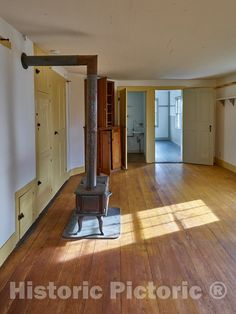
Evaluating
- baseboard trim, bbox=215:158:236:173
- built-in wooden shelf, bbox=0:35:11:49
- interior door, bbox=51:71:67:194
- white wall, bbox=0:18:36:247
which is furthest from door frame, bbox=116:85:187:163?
built-in wooden shelf, bbox=0:35:11:49

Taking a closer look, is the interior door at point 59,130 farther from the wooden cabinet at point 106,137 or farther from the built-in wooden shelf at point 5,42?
the built-in wooden shelf at point 5,42

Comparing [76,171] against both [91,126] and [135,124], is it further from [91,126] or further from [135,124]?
[135,124]

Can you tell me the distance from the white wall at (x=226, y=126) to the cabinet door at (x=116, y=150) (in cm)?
261

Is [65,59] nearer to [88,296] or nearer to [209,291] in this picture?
[88,296]

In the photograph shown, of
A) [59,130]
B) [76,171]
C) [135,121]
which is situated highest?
[135,121]

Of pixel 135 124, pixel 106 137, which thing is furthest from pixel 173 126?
pixel 106 137

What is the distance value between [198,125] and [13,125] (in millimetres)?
6136

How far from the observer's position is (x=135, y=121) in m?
11.2

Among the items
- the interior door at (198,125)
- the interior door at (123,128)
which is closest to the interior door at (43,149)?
the interior door at (123,128)

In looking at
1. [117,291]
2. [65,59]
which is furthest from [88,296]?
[65,59]

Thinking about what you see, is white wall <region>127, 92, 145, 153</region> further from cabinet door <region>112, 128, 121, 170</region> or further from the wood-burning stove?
the wood-burning stove

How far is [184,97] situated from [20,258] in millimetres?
6640

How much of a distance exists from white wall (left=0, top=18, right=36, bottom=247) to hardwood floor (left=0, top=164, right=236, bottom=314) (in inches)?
19.5

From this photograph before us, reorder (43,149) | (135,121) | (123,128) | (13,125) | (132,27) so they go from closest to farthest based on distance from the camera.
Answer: (13,125) < (132,27) < (43,149) < (123,128) < (135,121)
